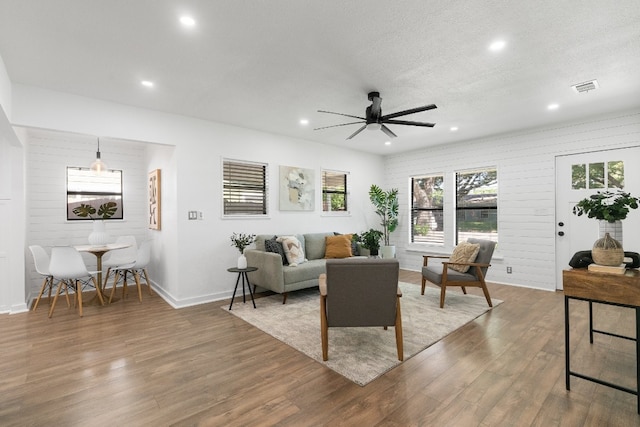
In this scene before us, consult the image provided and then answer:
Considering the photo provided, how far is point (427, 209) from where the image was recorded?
6867 mm

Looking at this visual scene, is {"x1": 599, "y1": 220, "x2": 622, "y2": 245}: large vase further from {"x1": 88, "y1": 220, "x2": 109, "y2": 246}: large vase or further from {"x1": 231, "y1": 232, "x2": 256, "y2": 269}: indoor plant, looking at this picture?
{"x1": 88, "y1": 220, "x2": 109, "y2": 246}: large vase

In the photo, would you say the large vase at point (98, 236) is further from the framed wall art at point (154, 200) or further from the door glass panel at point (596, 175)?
the door glass panel at point (596, 175)

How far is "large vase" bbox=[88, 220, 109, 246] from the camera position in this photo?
15.1 ft

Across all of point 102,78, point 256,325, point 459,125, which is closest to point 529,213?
point 459,125

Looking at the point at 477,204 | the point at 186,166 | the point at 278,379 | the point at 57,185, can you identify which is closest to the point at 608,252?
the point at 278,379

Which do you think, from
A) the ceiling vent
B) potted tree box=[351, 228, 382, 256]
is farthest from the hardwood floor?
the ceiling vent

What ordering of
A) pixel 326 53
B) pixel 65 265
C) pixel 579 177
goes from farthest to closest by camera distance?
pixel 579 177 < pixel 65 265 < pixel 326 53

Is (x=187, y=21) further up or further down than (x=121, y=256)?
further up

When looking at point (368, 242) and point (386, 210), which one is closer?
point (368, 242)

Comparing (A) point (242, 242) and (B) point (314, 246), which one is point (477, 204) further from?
(A) point (242, 242)

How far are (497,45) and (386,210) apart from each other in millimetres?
4712

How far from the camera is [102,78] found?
3244mm

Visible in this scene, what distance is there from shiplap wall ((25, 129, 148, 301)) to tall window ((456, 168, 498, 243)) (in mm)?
6225

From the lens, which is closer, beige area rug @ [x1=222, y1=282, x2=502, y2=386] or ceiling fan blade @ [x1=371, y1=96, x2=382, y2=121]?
beige area rug @ [x1=222, y1=282, x2=502, y2=386]
